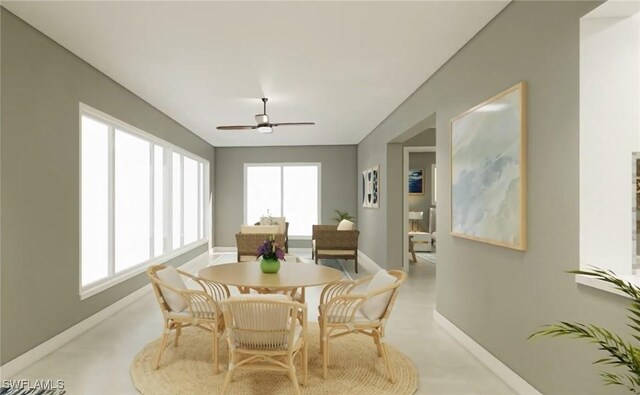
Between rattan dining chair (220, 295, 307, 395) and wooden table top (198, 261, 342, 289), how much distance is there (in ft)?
1.37

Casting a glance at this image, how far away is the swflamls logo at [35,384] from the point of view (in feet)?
8.15

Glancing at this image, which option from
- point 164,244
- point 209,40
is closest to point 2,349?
point 209,40

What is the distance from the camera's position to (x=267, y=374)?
2.67 metres

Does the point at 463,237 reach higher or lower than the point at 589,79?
lower

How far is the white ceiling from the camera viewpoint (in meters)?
2.65

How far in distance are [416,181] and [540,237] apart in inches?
284

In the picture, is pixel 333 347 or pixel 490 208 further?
pixel 333 347

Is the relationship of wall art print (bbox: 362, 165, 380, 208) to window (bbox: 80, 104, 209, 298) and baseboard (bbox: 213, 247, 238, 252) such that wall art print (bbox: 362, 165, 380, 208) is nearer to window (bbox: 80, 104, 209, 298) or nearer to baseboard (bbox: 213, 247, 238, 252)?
baseboard (bbox: 213, 247, 238, 252)

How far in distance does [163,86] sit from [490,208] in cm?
397

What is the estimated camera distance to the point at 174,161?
668 centimetres

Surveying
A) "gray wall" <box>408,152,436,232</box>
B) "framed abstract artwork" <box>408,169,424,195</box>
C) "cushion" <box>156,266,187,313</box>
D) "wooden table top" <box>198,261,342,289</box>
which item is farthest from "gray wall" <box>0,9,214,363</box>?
"gray wall" <box>408,152,436,232</box>

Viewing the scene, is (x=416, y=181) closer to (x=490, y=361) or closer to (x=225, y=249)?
(x=225, y=249)

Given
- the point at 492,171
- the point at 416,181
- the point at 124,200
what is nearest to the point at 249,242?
the point at 124,200

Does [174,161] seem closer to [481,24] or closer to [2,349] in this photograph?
[2,349]
